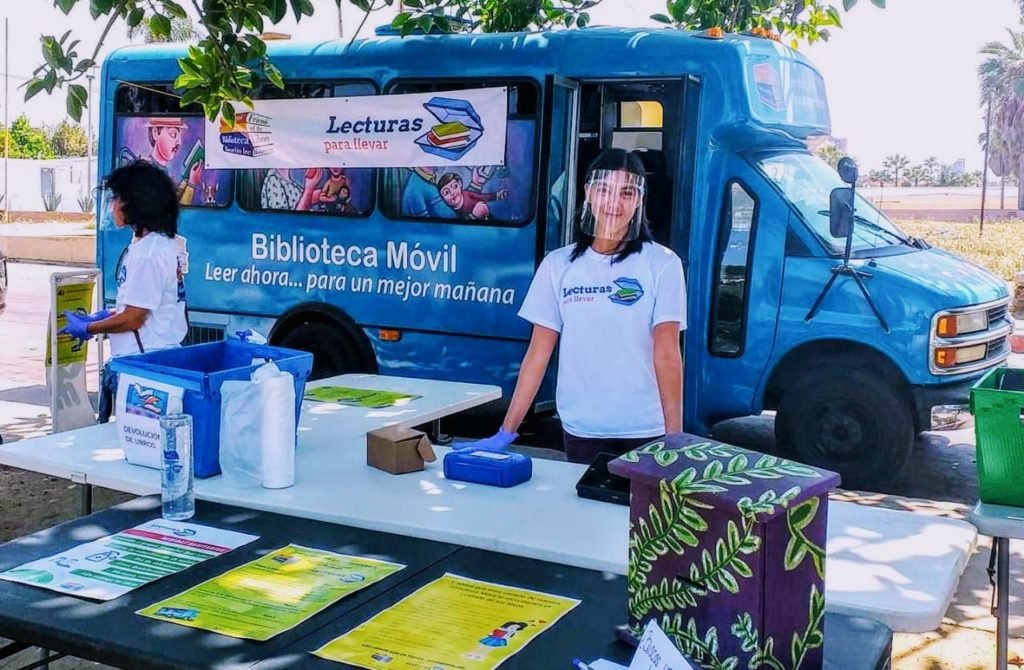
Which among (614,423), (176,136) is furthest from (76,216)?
(614,423)

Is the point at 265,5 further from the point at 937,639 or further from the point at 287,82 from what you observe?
the point at 937,639

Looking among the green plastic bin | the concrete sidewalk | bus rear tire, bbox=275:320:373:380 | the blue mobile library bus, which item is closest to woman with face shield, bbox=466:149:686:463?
the green plastic bin

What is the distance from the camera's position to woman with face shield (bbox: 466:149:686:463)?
357 cm

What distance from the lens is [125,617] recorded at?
2078 millimetres

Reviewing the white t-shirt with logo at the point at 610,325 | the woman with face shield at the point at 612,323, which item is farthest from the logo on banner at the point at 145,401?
the white t-shirt with logo at the point at 610,325

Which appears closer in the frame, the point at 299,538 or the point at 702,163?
the point at 299,538

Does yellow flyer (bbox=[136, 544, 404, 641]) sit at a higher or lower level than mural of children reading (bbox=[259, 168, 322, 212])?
lower

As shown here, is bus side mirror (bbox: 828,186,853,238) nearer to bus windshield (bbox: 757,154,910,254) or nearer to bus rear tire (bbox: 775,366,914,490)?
bus windshield (bbox: 757,154,910,254)

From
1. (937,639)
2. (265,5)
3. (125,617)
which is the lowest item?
(937,639)

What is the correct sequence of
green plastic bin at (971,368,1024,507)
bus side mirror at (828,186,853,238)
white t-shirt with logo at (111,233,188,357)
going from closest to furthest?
green plastic bin at (971,368,1024,507) < white t-shirt with logo at (111,233,188,357) < bus side mirror at (828,186,853,238)

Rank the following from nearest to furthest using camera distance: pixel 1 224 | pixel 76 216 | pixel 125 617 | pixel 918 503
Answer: pixel 125 617 < pixel 918 503 < pixel 1 224 < pixel 76 216

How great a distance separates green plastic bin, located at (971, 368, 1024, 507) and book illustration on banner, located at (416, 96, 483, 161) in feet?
15.2

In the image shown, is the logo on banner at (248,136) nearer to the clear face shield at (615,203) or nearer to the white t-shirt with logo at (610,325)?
the white t-shirt with logo at (610,325)

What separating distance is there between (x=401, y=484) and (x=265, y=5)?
289 centimetres
